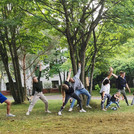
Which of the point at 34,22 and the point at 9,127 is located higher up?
the point at 34,22

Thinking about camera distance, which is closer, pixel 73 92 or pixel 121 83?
pixel 73 92

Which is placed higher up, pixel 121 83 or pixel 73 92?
pixel 121 83

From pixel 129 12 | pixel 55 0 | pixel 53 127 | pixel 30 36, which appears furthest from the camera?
pixel 30 36

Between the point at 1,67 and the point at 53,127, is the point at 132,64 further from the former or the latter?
the point at 53,127

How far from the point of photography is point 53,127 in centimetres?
677

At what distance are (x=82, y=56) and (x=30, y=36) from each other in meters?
4.91

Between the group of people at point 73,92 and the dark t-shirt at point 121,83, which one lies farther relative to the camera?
the dark t-shirt at point 121,83

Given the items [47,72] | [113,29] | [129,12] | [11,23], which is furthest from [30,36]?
[47,72]

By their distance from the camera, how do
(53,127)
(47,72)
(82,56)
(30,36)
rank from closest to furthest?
(53,127)
(82,56)
(30,36)
(47,72)

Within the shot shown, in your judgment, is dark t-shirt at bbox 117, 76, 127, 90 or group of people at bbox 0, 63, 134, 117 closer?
group of people at bbox 0, 63, 134, 117

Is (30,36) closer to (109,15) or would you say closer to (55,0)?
(55,0)

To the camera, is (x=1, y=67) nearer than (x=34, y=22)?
No

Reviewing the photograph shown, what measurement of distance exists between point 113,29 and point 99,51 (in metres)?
2.39

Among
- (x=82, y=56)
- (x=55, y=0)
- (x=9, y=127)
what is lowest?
(x=9, y=127)
